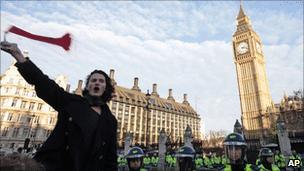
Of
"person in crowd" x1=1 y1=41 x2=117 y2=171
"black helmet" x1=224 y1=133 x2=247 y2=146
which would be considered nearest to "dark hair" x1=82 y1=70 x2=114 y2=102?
"person in crowd" x1=1 y1=41 x2=117 y2=171

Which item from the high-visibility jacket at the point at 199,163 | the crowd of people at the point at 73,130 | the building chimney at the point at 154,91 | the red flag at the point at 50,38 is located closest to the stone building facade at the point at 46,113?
the building chimney at the point at 154,91

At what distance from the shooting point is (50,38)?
1.94 m

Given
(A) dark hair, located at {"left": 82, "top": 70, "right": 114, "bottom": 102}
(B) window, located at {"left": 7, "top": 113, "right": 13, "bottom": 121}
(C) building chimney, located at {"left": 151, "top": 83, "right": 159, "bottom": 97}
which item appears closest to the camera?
(A) dark hair, located at {"left": 82, "top": 70, "right": 114, "bottom": 102}

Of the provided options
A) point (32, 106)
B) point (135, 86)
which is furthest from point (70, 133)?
point (135, 86)

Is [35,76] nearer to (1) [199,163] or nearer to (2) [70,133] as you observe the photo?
(2) [70,133]

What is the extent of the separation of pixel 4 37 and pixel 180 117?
76665 millimetres

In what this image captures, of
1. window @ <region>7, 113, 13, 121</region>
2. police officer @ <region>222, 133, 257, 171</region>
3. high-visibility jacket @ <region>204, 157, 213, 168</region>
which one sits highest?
window @ <region>7, 113, 13, 121</region>

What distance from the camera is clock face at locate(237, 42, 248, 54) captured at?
70781 millimetres

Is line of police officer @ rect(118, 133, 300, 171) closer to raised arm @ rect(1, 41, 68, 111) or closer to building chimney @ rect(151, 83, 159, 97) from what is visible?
raised arm @ rect(1, 41, 68, 111)

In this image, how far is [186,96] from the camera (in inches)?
3556

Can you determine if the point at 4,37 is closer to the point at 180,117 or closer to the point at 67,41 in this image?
the point at 67,41

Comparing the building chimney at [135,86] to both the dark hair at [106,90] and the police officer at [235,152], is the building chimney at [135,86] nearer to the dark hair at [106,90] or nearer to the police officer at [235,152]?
the police officer at [235,152]

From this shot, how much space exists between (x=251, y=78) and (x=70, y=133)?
246 feet

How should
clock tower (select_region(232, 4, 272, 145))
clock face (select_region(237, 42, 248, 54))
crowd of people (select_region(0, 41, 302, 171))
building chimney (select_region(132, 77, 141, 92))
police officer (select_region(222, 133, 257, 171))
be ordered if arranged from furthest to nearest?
building chimney (select_region(132, 77, 141, 92)), clock face (select_region(237, 42, 248, 54)), clock tower (select_region(232, 4, 272, 145)), police officer (select_region(222, 133, 257, 171)), crowd of people (select_region(0, 41, 302, 171))
